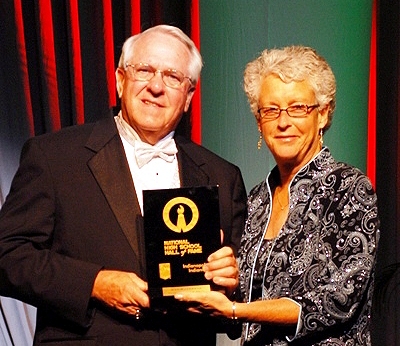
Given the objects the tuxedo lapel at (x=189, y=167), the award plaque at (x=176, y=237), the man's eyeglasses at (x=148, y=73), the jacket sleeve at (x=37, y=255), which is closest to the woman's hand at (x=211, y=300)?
the award plaque at (x=176, y=237)

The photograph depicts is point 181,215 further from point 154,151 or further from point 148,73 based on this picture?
point 148,73

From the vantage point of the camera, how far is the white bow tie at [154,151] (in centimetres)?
250

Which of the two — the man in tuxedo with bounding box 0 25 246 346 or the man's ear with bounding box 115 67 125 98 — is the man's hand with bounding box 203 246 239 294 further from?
the man's ear with bounding box 115 67 125 98

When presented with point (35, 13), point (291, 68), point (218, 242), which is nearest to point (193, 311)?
point (218, 242)

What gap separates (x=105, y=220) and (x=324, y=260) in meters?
0.60

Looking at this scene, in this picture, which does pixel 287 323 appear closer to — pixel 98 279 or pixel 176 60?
pixel 98 279

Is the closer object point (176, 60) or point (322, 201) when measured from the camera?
point (322, 201)

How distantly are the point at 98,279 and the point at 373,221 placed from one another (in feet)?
2.38

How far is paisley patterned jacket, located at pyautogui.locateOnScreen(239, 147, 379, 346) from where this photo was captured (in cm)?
222

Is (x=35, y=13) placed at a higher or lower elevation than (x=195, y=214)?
higher

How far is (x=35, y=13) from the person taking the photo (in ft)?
10.7

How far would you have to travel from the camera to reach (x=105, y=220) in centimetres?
239

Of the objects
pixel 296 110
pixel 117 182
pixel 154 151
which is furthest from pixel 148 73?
pixel 296 110

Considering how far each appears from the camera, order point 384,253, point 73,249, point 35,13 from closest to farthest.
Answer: point 73,249 → point 35,13 → point 384,253
